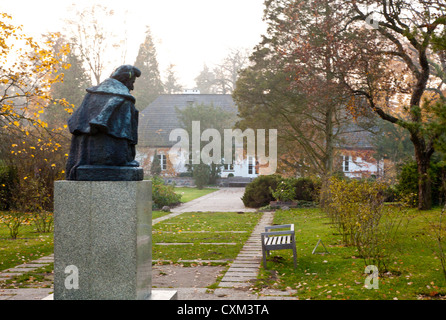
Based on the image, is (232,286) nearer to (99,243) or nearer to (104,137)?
(99,243)

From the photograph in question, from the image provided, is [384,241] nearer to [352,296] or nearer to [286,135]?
[352,296]

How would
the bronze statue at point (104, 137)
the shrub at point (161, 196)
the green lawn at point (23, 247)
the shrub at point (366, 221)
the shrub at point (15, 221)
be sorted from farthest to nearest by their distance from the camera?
the shrub at point (161, 196)
the shrub at point (15, 221)
the green lawn at point (23, 247)
the shrub at point (366, 221)
the bronze statue at point (104, 137)

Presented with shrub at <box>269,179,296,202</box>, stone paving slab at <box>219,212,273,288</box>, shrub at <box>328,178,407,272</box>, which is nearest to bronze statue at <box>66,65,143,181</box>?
stone paving slab at <box>219,212,273,288</box>

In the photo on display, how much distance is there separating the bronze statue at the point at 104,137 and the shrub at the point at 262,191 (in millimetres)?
15344

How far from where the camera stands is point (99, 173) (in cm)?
469

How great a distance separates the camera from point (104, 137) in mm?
4805

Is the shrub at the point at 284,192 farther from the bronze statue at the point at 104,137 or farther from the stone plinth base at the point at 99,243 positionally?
the stone plinth base at the point at 99,243

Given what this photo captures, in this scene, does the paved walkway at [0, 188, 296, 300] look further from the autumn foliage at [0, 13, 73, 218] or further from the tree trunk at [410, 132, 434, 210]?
the tree trunk at [410, 132, 434, 210]

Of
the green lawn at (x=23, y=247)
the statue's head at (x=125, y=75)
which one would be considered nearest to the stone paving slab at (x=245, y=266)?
the statue's head at (x=125, y=75)

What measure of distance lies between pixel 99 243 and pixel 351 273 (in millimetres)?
4019

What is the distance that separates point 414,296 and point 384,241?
5.34ft

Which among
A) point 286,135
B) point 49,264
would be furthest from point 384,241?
point 286,135

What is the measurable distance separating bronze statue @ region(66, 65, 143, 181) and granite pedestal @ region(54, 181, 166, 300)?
0.20 metres

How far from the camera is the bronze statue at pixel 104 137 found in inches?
185
